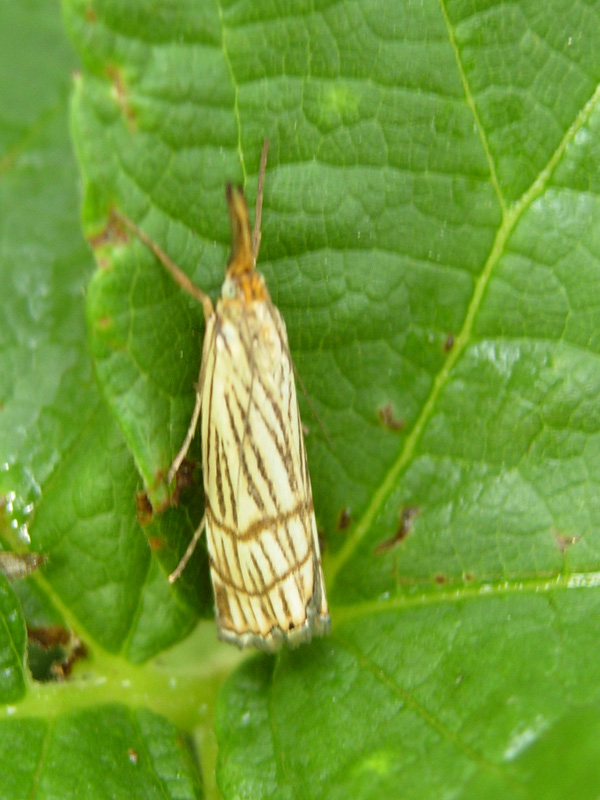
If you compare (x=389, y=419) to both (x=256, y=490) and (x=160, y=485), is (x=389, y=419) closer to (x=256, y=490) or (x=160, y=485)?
(x=256, y=490)

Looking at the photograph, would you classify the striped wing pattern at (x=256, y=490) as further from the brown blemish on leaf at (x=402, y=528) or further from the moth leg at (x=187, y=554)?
the brown blemish on leaf at (x=402, y=528)

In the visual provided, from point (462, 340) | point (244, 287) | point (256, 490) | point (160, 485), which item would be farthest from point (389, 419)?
point (160, 485)

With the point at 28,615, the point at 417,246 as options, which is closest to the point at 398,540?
the point at 417,246

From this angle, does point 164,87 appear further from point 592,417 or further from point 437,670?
point 437,670

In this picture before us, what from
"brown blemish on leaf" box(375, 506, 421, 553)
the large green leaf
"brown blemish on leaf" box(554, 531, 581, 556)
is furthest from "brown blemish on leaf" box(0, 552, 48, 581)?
"brown blemish on leaf" box(554, 531, 581, 556)

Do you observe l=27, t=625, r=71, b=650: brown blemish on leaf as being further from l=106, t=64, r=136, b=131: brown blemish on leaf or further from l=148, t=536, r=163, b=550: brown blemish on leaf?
l=106, t=64, r=136, b=131: brown blemish on leaf

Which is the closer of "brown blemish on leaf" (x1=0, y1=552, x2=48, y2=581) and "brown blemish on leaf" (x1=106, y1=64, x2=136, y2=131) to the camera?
"brown blemish on leaf" (x1=106, y1=64, x2=136, y2=131)

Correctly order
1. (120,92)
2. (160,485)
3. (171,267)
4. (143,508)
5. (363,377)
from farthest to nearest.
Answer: (363,377)
(143,508)
(160,485)
(171,267)
(120,92)
